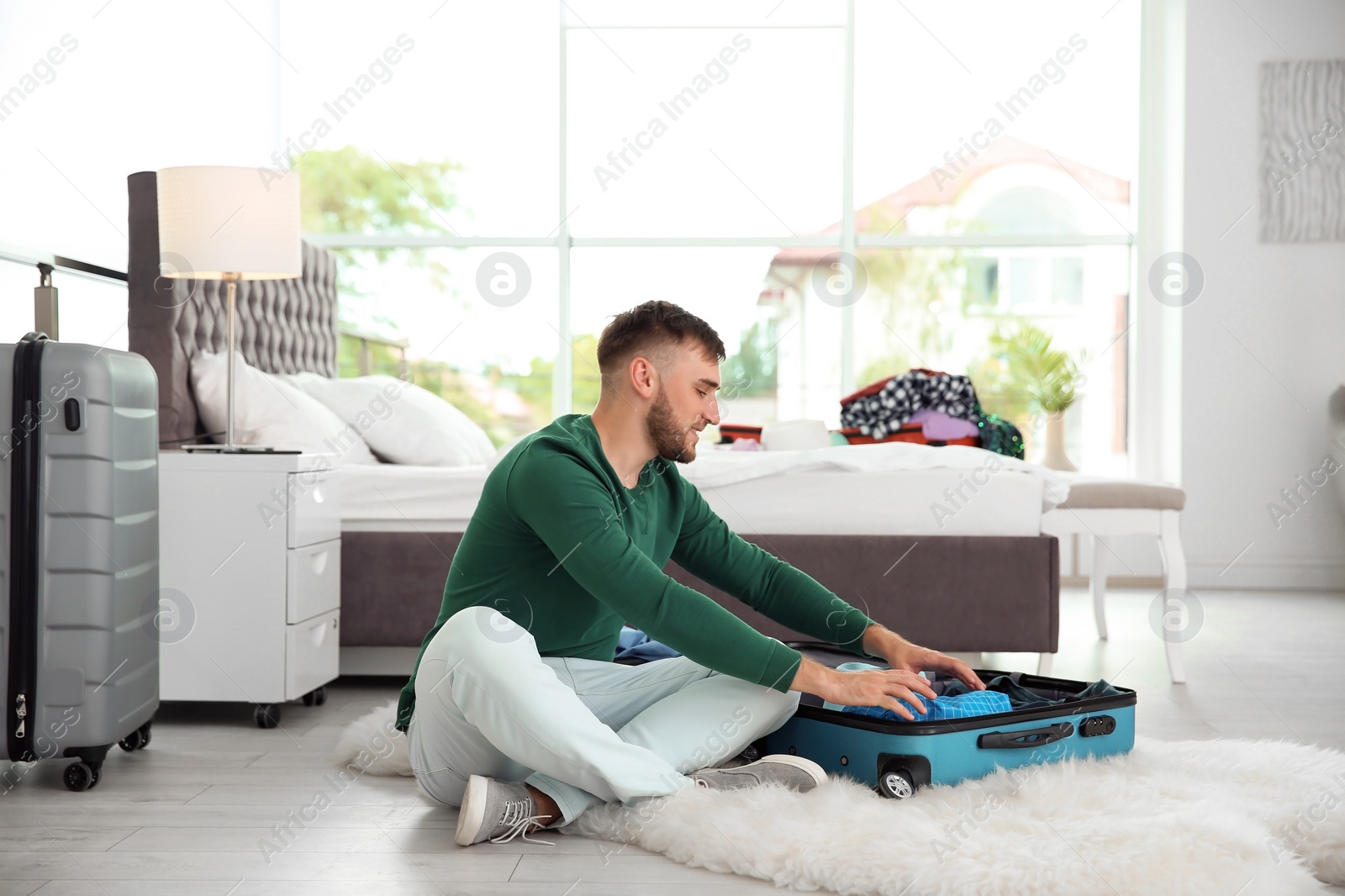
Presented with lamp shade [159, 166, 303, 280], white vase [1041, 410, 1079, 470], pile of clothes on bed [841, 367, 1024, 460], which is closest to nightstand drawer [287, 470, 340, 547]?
lamp shade [159, 166, 303, 280]

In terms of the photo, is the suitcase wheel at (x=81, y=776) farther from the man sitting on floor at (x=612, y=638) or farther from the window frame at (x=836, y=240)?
the window frame at (x=836, y=240)

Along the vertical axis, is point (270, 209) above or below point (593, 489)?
above

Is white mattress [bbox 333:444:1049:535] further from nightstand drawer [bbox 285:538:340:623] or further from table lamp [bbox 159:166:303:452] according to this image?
table lamp [bbox 159:166:303:452]

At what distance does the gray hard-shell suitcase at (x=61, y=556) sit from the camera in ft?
6.29

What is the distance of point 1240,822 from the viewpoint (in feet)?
4.89

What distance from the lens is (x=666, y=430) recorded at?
1.74 meters

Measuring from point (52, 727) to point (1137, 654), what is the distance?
114 inches

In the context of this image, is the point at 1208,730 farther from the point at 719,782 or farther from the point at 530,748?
the point at 530,748

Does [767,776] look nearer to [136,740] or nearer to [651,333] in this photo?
[651,333]

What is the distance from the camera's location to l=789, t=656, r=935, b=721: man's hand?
1.55m

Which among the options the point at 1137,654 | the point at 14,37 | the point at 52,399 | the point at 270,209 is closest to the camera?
the point at 52,399

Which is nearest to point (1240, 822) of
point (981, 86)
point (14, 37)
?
point (14, 37)

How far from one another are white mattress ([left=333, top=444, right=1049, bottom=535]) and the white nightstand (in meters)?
0.45

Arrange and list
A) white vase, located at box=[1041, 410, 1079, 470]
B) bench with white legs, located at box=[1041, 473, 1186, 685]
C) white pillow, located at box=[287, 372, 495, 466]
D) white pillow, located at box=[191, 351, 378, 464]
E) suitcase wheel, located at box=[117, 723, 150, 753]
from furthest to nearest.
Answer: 1. white vase, located at box=[1041, 410, 1079, 470]
2. white pillow, located at box=[287, 372, 495, 466]
3. bench with white legs, located at box=[1041, 473, 1186, 685]
4. white pillow, located at box=[191, 351, 378, 464]
5. suitcase wheel, located at box=[117, 723, 150, 753]
